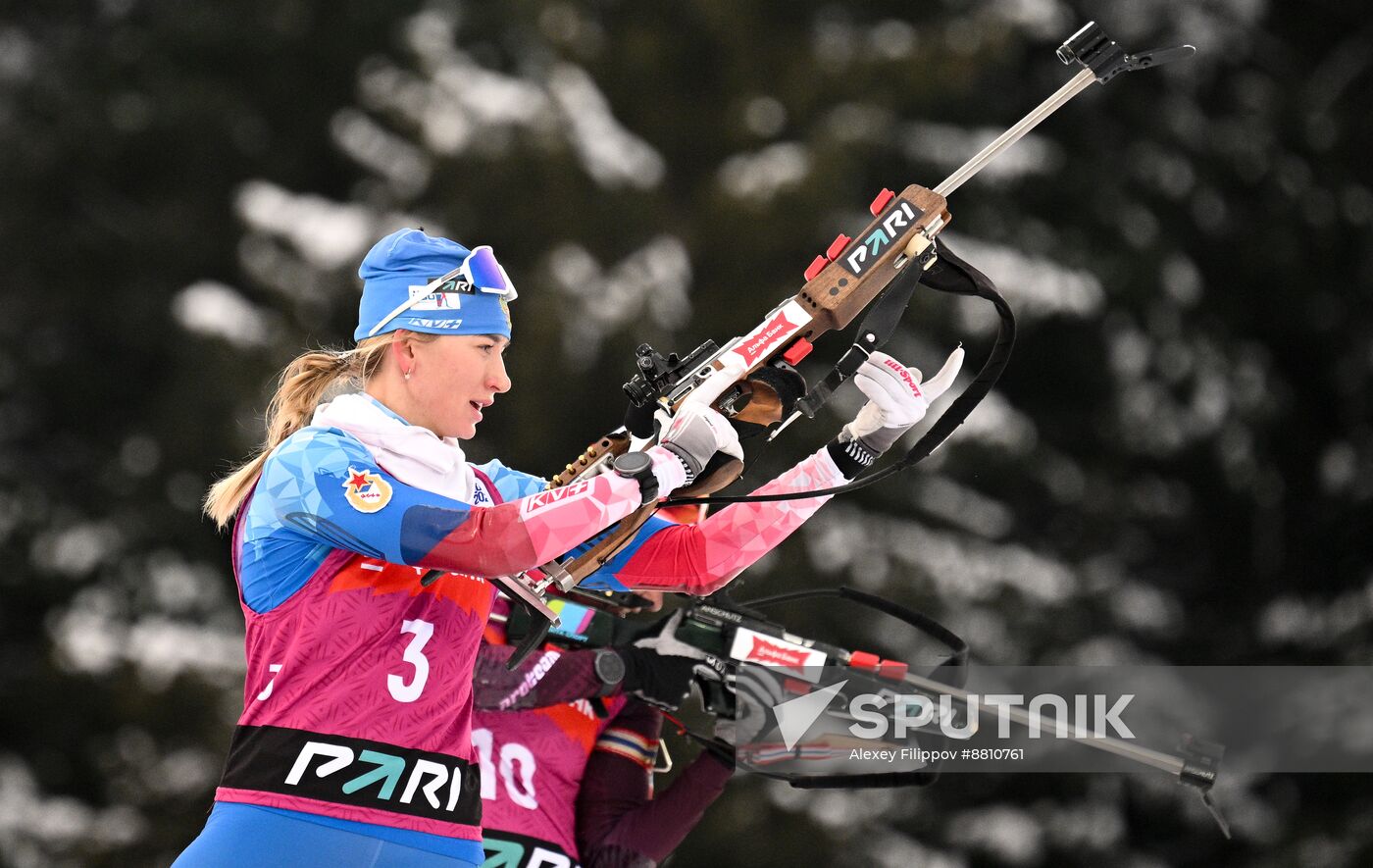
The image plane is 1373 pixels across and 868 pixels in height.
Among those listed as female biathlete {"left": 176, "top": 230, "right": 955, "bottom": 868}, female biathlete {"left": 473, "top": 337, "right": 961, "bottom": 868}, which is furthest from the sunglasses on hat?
female biathlete {"left": 473, "top": 337, "right": 961, "bottom": 868}

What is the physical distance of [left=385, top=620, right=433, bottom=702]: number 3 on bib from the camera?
3.07 metres

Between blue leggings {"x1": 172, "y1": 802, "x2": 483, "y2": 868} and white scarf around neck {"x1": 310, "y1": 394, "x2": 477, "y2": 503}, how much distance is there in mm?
603

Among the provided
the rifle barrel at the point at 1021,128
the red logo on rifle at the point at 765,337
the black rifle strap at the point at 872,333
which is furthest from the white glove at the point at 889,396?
the rifle barrel at the point at 1021,128

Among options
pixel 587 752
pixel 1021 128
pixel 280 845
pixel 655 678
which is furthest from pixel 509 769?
pixel 1021 128

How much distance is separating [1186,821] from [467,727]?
32.6ft

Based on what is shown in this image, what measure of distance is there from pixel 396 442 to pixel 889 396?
108cm

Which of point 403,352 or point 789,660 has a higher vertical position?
point 789,660

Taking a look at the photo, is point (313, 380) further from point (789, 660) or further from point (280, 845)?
point (789, 660)

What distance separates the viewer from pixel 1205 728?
11.8 metres

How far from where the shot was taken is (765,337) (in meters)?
3.66

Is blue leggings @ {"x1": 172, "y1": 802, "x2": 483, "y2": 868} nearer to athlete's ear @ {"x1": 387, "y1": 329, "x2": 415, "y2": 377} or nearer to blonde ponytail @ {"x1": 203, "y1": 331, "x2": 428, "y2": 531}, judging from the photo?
blonde ponytail @ {"x1": 203, "y1": 331, "x2": 428, "y2": 531}

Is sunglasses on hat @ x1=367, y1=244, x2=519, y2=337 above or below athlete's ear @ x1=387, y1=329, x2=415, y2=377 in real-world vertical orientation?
above

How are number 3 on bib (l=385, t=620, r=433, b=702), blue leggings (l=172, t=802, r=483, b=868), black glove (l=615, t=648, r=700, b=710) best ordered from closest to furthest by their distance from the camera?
1. blue leggings (l=172, t=802, r=483, b=868)
2. number 3 on bib (l=385, t=620, r=433, b=702)
3. black glove (l=615, t=648, r=700, b=710)

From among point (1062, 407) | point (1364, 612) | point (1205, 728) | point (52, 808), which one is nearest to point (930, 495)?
point (1062, 407)
